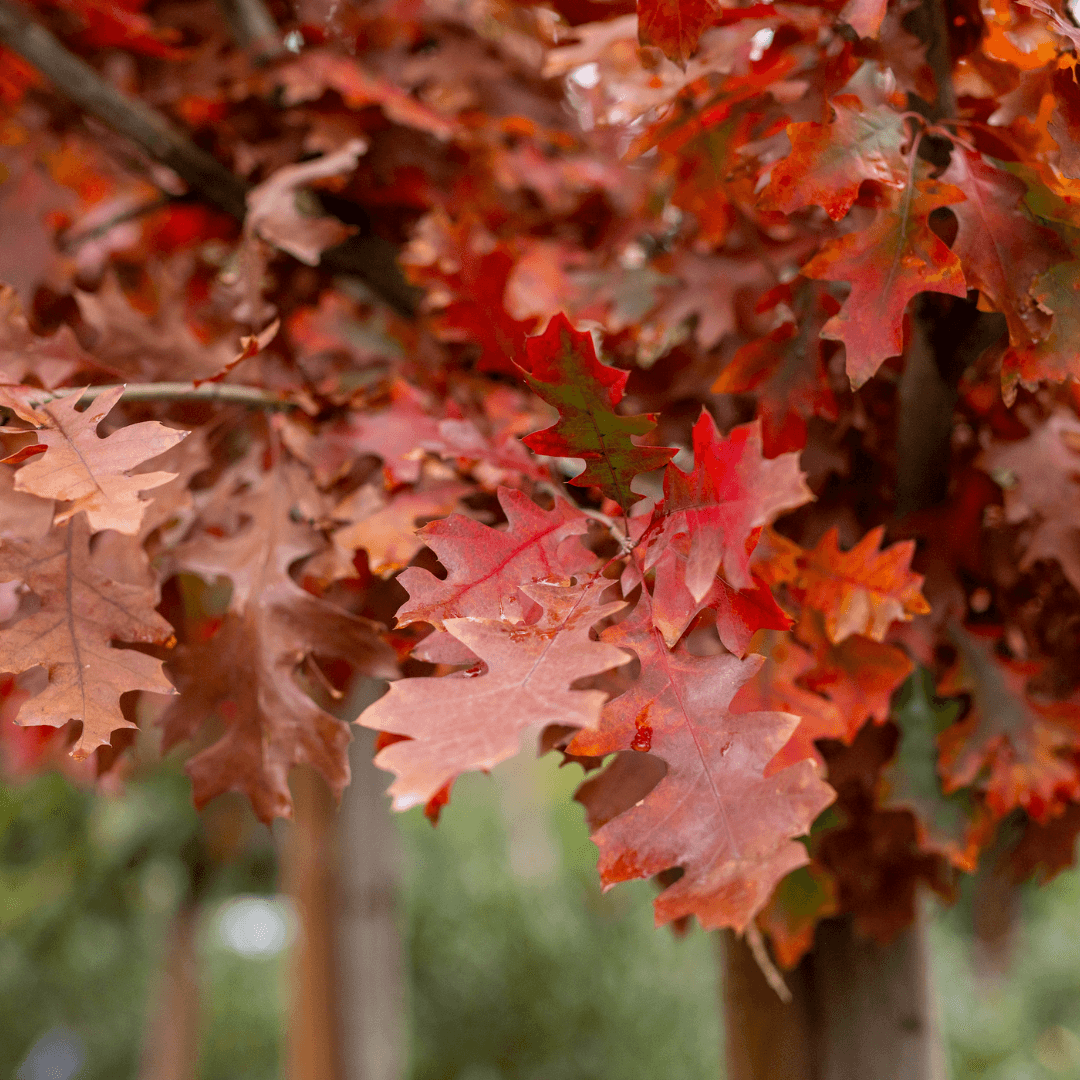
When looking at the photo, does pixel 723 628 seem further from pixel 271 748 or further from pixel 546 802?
pixel 546 802

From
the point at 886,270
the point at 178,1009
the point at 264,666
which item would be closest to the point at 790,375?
the point at 886,270

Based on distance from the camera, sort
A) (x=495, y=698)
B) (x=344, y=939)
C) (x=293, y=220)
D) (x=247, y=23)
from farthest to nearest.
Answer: (x=344, y=939)
(x=247, y=23)
(x=293, y=220)
(x=495, y=698)

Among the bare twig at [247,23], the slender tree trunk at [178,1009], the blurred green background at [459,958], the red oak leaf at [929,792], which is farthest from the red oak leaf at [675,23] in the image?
the slender tree trunk at [178,1009]

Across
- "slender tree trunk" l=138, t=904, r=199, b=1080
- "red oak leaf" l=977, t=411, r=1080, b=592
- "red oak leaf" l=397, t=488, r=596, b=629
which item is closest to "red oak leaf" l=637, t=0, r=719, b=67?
"red oak leaf" l=397, t=488, r=596, b=629

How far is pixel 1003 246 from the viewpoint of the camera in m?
0.42

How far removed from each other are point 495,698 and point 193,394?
0.31 metres

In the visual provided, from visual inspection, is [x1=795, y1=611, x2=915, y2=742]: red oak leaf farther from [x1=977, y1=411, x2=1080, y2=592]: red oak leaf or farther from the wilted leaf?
the wilted leaf

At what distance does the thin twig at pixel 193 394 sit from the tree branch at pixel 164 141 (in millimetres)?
306

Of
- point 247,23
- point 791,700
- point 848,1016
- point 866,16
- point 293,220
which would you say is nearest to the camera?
point 866,16

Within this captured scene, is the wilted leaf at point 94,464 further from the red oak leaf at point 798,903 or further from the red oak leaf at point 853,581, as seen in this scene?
the red oak leaf at point 798,903

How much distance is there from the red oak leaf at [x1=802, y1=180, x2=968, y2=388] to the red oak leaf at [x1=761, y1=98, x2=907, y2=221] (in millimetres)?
17

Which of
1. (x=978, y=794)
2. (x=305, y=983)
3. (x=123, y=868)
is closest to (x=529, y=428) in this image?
(x=978, y=794)

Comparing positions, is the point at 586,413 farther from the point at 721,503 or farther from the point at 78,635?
the point at 78,635

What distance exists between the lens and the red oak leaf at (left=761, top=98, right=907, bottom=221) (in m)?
0.40
